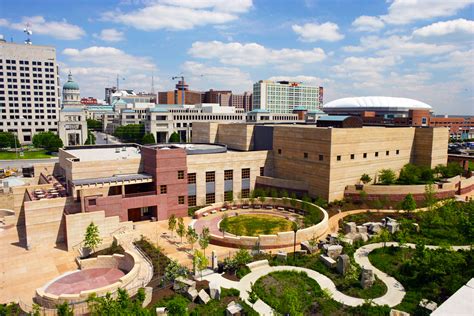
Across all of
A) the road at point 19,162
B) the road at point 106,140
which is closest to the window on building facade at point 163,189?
the road at point 19,162

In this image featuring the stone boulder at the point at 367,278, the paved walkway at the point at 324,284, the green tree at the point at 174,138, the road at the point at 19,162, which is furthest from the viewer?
the green tree at the point at 174,138

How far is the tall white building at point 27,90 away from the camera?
14538cm

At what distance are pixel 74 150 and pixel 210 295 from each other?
50.1 m

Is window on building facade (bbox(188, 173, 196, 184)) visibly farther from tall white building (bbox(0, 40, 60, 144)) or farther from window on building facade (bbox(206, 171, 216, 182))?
tall white building (bbox(0, 40, 60, 144))

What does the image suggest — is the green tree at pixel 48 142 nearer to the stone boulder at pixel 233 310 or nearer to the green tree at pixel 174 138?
the green tree at pixel 174 138

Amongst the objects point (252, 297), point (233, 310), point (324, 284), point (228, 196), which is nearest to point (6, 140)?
point (228, 196)

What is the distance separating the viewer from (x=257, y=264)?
1326 inches

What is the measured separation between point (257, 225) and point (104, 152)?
114ft

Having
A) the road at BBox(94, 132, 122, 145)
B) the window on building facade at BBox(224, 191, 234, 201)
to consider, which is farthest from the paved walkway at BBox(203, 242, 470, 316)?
the road at BBox(94, 132, 122, 145)

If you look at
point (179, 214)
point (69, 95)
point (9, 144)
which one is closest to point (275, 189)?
point (179, 214)

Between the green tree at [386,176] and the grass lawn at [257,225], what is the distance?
2185cm

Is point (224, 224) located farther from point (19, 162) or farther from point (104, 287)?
point (19, 162)

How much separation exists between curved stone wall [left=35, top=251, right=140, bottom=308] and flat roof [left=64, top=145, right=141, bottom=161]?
2382 centimetres

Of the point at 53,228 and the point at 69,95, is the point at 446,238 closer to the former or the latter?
the point at 53,228
